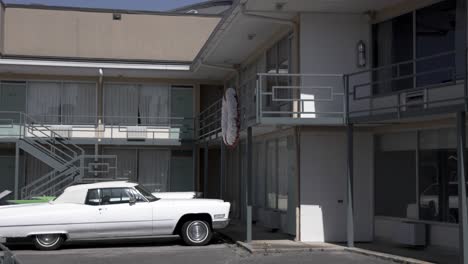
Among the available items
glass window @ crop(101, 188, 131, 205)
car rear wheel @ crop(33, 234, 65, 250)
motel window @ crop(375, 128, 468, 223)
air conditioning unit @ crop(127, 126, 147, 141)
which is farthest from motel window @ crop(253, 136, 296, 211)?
car rear wheel @ crop(33, 234, 65, 250)

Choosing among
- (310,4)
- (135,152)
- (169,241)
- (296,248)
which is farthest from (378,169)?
(135,152)

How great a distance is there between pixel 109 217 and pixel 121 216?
10.4 inches

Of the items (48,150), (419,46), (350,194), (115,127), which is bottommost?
(350,194)

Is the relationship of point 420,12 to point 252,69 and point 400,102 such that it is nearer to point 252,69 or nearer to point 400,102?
point 400,102

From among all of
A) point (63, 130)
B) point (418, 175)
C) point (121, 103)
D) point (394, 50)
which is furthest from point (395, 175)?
point (63, 130)

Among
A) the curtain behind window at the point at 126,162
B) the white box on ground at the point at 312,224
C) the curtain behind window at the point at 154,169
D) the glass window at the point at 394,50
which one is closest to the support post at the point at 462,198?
the glass window at the point at 394,50

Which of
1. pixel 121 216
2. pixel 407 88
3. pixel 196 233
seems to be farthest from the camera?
pixel 196 233

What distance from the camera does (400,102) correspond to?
14047mm

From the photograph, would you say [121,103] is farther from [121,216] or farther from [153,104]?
[121,216]

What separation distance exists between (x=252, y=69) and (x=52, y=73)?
25.4ft

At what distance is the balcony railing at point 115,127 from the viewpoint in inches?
952

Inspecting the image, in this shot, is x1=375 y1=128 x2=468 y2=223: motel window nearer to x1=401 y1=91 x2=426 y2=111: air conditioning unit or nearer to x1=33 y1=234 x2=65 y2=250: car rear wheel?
x1=401 y1=91 x2=426 y2=111: air conditioning unit

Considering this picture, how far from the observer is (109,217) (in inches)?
589

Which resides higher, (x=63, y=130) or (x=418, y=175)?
(x=63, y=130)
